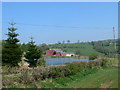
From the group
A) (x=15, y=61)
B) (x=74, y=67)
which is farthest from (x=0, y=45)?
(x=74, y=67)

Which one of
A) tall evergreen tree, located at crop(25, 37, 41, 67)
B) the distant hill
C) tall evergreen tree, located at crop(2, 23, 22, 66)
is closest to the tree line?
tall evergreen tree, located at crop(2, 23, 22, 66)

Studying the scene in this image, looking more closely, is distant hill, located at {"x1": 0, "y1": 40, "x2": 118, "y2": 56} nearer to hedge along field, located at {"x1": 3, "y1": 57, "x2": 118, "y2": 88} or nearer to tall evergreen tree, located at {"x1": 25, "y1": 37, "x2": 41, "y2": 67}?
tall evergreen tree, located at {"x1": 25, "y1": 37, "x2": 41, "y2": 67}

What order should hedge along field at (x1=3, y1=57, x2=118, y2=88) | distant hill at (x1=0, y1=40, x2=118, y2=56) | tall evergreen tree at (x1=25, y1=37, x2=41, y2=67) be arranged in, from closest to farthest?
1. hedge along field at (x1=3, y1=57, x2=118, y2=88)
2. tall evergreen tree at (x1=25, y1=37, x2=41, y2=67)
3. distant hill at (x1=0, y1=40, x2=118, y2=56)

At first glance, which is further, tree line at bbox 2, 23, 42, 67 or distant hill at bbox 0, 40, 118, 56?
distant hill at bbox 0, 40, 118, 56

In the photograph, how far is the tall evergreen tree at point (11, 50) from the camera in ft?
130

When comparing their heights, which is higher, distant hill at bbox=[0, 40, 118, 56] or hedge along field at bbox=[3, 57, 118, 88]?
distant hill at bbox=[0, 40, 118, 56]

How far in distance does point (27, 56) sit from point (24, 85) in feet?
116

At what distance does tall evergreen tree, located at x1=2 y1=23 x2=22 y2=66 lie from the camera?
39656 millimetres

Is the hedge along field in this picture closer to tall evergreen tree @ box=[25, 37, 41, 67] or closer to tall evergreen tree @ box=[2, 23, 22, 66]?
tall evergreen tree @ box=[2, 23, 22, 66]

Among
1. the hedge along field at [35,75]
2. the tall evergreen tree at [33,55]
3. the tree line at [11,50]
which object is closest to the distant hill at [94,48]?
the tall evergreen tree at [33,55]

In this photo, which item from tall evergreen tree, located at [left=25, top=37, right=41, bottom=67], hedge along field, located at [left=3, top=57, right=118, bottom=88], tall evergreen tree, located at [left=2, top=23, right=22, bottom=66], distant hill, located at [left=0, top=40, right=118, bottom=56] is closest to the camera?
hedge along field, located at [left=3, top=57, right=118, bottom=88]

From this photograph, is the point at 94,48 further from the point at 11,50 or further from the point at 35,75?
the point at 35,75

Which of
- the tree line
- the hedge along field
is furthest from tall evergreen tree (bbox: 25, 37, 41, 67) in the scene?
the hedge along field

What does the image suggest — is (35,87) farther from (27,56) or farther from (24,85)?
(27,56)
